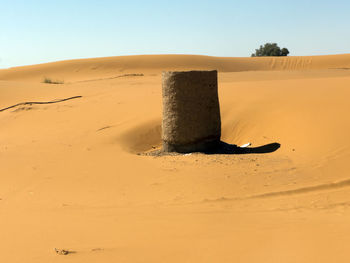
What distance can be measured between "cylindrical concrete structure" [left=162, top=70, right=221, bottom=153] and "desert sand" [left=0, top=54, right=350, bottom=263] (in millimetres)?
375

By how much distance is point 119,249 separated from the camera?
11.5 ft

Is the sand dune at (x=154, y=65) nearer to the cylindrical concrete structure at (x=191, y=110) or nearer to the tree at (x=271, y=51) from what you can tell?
the tree at (x=271, y=51)

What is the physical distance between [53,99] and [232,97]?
6.99 metres

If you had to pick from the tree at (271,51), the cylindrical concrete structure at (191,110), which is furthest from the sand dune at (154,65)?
the cylindrical concrete structure at (191,110)

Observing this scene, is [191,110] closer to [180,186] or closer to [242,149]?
[242,149]

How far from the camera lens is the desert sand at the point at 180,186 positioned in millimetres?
3506

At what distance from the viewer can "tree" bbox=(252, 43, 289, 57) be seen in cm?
4606

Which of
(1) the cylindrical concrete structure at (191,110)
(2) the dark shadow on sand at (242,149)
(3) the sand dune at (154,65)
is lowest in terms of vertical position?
(3) the sand dune at (154,65)

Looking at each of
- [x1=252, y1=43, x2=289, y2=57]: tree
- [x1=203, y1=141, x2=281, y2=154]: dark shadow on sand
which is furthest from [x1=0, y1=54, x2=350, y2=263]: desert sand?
[x1=252, y1=43, x2=289, y2=57]: tree

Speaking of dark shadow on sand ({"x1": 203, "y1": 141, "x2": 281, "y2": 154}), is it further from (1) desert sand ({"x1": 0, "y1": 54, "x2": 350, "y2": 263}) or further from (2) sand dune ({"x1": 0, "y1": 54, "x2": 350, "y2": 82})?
(2) sand dune ({"x1": 0, "y1": 54, "x2": 350, "y2": 82})

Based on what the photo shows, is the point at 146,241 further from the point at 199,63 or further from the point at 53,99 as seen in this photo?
the point at 199,63

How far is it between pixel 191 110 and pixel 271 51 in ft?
137

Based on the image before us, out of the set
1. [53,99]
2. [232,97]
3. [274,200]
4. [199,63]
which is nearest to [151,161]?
[274,200]

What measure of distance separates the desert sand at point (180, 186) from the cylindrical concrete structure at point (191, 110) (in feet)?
1.23
